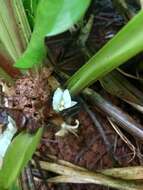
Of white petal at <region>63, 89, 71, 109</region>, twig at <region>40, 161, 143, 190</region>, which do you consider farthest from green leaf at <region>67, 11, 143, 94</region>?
twig at <region>40, 161, 143, 190</region>

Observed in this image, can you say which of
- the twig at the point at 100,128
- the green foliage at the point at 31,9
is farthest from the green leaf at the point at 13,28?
the twig at the point at 100,128

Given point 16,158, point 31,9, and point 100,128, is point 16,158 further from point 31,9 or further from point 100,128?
point 31,9

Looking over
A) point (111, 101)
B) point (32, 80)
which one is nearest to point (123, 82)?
point (111, 101)

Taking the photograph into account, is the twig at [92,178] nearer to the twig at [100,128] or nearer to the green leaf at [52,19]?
the twig at [100,128]

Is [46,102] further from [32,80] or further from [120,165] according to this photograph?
[120,165]

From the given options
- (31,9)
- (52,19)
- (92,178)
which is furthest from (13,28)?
(92,178)

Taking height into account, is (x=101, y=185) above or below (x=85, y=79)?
below
